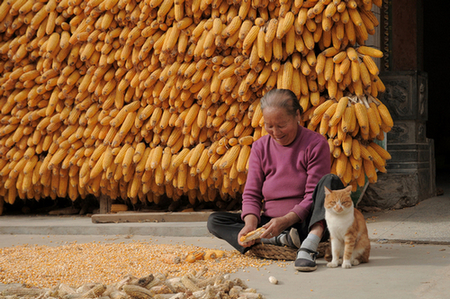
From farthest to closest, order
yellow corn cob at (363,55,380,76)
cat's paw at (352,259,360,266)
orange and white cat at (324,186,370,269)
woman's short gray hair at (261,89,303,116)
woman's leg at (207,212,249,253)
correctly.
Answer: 1. yellow corn cob at (363,55,380,76)
2. woman's leg at (207,212,249,253)
3. woman's short gray hair at (261,89,303,116)
4. cat's paw at (352,259,360,266)
5. orange and white cat at (324,186,370,269)

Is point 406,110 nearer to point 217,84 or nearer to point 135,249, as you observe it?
point 217,84

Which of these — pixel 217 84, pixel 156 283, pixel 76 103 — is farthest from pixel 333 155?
pixel 76 103

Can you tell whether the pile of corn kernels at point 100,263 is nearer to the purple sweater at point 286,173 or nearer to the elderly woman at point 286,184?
the elderly woman at point 286,184

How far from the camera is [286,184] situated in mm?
Answer: 3145

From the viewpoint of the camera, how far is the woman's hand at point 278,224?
285cm

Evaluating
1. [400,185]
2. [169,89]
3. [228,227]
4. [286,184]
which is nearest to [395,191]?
[400,185]

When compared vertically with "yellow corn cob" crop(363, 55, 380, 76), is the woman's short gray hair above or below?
below

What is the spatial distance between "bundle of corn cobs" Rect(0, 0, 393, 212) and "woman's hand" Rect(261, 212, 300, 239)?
1.21m

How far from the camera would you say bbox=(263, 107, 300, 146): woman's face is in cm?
295

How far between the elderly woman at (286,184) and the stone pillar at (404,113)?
2073 millimetres

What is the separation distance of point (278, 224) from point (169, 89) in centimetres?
215

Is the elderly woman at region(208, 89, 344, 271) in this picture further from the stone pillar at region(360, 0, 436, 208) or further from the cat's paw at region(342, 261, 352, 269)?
the stone pillar at region(360, 0, 436, 208)

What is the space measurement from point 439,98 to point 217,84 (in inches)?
298

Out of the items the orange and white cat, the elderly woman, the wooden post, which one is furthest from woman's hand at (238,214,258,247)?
the wooden post
